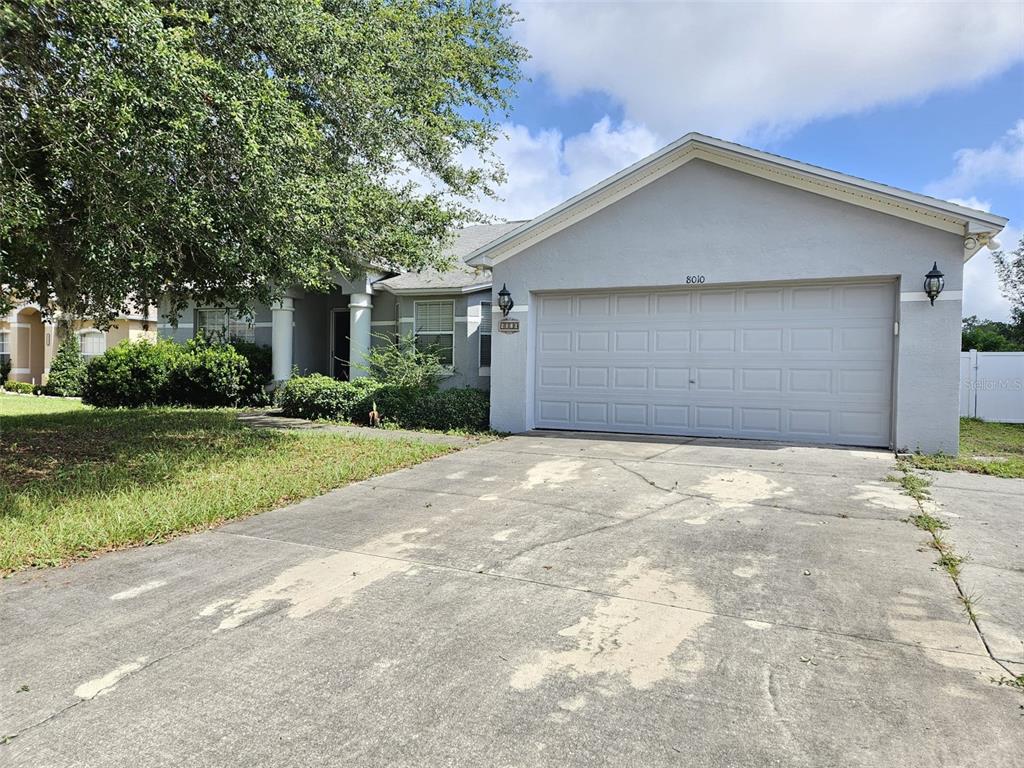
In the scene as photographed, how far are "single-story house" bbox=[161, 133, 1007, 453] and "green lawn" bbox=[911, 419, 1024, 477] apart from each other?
536 mm

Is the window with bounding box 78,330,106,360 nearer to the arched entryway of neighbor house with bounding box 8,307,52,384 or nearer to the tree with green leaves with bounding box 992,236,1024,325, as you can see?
the arched entryway of neighbor house with bounding box 8,307,52,384

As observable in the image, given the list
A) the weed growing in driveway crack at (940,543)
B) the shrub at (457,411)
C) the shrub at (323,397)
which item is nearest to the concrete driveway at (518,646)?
the weed growing in driveway crack at (940,543)

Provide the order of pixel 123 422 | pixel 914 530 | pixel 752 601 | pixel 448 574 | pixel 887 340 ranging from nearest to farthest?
pixel 752 601 → pixel 448 574 → pixel 914 530 → pixel 887 340 → pixel 123 422

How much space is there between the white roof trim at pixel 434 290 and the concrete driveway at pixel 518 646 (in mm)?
9232

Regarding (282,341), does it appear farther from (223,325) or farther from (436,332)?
(436,332)

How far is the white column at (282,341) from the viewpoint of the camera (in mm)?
15852

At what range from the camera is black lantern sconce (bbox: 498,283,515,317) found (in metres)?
11.5

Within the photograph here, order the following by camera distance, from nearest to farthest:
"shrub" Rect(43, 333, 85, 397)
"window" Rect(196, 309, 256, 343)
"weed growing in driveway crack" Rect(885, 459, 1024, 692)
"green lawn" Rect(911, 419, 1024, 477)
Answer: "weed growing in driveway crack" Rect(885, 459, 1024, 692) < "green lawn" Rect(911, 419, 1024, 477) < "window" Rect(196, 309, 256, 343) < "shrub" Rect(43, 333, 85, 397)

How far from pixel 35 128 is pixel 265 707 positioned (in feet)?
21.0

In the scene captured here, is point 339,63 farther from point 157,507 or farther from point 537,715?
point 537,715

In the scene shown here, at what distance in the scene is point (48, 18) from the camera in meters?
5.80

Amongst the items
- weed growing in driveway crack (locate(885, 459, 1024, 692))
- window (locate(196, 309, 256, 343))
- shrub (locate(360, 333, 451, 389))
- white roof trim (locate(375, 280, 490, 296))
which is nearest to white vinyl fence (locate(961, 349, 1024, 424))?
weed growing in driveway crack (locate(885, 459, 1024, 692))

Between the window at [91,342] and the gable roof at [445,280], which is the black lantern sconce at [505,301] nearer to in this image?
the gable roof at [445,280]

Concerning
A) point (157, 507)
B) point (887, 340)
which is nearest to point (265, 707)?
point (157, 507)
